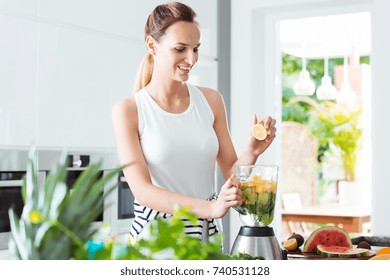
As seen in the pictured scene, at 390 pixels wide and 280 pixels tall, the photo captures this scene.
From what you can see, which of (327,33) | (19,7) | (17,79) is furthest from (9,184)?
(327,33)

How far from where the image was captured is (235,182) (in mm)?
1607

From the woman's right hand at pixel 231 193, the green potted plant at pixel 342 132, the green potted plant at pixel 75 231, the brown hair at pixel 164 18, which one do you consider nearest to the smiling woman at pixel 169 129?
the brown hair at pixel 164 18

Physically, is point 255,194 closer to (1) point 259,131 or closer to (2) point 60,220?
(1) point 259,131

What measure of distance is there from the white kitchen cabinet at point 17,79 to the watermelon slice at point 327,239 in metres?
1.39

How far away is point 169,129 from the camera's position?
88.7 inches

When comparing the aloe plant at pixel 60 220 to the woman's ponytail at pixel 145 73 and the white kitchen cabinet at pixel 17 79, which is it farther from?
the white kitchen cabinet at pixel 17 79

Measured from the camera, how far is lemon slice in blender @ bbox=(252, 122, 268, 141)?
198 centimetres

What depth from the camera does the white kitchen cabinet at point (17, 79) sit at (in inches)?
108

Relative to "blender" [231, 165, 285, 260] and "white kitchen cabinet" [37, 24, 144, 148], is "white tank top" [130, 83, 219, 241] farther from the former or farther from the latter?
"white kitchen cabinet" [37, 24, 144, 148]

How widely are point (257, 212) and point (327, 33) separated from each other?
21.4 feet

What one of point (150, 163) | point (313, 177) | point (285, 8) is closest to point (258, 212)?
point (150, 163)

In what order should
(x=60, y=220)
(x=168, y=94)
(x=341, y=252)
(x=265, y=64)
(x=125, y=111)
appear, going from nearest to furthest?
(x=60, y=220)
(x=341, y=252)
(x=125, y=111)
(x=168, y=94)
(x=265, y=64)

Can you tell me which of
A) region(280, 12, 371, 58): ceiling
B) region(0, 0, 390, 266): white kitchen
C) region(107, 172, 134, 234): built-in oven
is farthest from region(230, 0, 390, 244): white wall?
region(280, 12, 371, 58): ceiling
